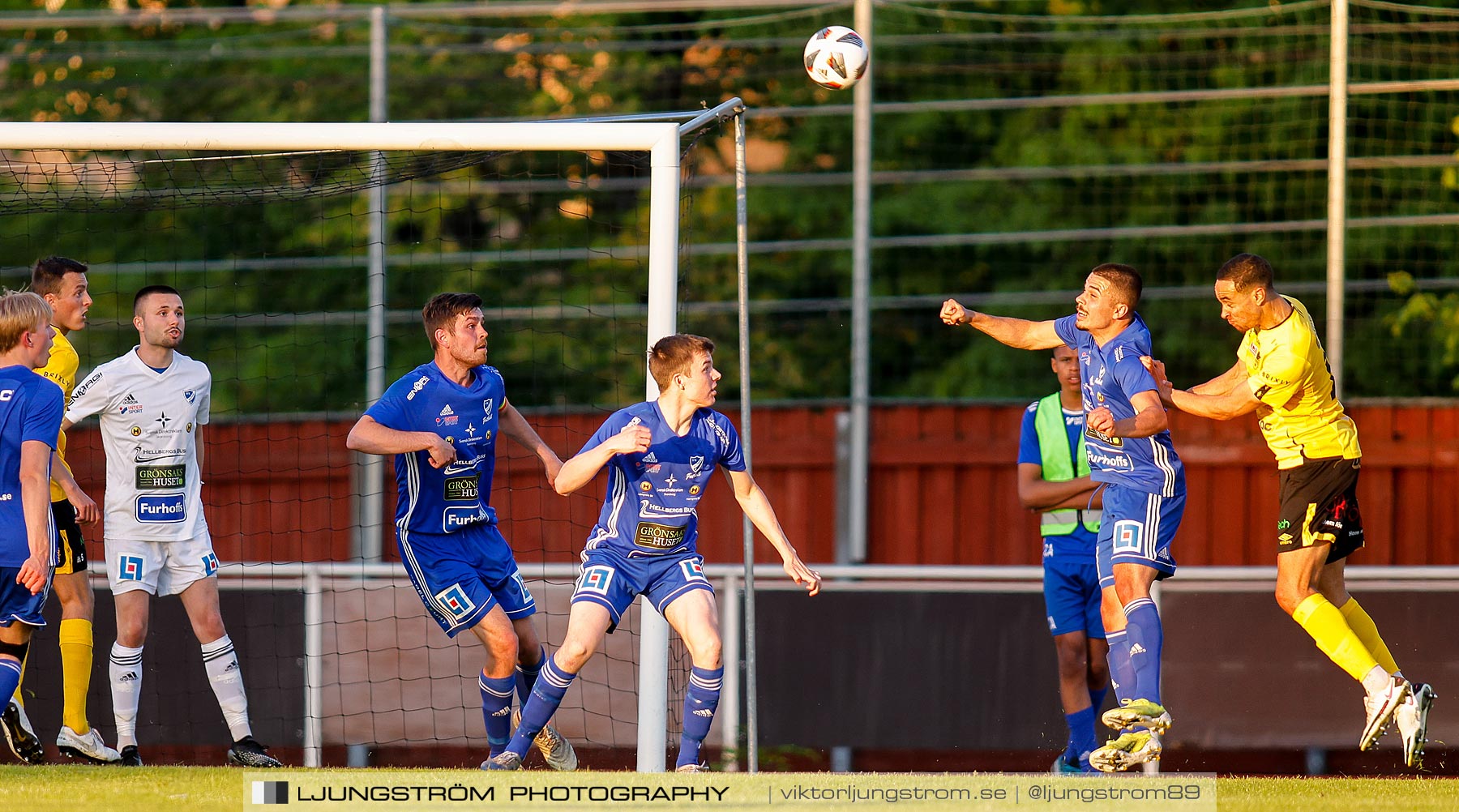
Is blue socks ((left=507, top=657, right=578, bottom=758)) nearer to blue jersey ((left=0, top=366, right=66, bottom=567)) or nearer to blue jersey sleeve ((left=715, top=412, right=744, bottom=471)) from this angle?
blue jersey sleeve ((left=715, top=412, right=744, bottom=471))

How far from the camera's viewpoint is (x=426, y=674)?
323 inches

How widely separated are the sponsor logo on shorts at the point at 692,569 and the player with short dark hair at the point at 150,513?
6.61 feet

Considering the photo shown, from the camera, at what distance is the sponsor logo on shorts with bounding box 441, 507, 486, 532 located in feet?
21.1

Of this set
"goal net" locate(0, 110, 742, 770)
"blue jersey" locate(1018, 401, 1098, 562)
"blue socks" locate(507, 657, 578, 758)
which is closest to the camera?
"blue socks" locate(507, 657, 578, 758)

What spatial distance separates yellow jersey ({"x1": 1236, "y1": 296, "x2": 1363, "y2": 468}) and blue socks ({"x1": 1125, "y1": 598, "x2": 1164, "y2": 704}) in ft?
2.99

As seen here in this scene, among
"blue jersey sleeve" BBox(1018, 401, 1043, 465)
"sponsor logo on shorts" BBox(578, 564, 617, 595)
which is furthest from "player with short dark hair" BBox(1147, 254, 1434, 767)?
"sponsor logo on shorts" BBox(578, 564, 617, 595)

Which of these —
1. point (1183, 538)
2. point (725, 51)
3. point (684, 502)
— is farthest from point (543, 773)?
point (725, 51)

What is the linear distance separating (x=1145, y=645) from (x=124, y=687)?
4.28 m

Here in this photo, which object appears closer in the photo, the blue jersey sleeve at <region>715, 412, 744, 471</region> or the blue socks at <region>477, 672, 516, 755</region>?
the blue jersey sleeve at <region>715, 412, 744, 471</region>

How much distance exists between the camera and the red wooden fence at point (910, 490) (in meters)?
11.4

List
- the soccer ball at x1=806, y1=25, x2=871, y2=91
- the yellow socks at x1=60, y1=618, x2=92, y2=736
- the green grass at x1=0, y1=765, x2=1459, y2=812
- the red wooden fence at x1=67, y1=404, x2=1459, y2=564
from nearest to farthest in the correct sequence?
the green grass at x1=0, y1=765, x2=1459, y2=812 < the yellow socks at x1=60, y1=618, x2=92, y2=736 < the soccer ball at x1=806, y1=25, x2=871, y2=91 < the red wooden fence at x1=67, y1=404, x2=1459, y2=564

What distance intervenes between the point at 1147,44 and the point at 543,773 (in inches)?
390

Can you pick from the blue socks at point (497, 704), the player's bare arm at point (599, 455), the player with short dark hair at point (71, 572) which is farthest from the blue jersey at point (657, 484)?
the player with short dark hair at point (71, 572)

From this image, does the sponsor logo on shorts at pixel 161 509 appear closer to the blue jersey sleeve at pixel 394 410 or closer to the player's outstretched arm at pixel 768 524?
the blue jersey sleeve at pixel 394 410
